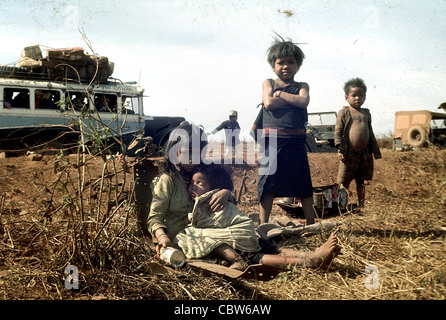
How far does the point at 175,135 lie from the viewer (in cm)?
279

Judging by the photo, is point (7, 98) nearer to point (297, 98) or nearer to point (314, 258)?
point (297, 98)

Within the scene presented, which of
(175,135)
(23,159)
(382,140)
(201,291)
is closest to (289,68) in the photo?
(175,135)

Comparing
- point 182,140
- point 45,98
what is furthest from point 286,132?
point 45,98

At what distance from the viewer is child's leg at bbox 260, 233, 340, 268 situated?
2.40 metres

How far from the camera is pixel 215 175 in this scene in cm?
281

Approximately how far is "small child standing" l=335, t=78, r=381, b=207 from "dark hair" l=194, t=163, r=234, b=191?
2017 millimetres

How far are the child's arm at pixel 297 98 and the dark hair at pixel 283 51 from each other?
1.02 ft

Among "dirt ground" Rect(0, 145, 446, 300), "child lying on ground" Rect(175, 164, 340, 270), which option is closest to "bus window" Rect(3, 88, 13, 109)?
"dirt ground" Rect(0, 145, 446, 300)

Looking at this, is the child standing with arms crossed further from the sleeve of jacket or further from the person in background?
the person in background

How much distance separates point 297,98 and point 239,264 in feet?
5.78

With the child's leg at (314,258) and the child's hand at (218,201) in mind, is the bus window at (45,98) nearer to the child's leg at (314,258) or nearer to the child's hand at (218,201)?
the child's hand at (218,201)
